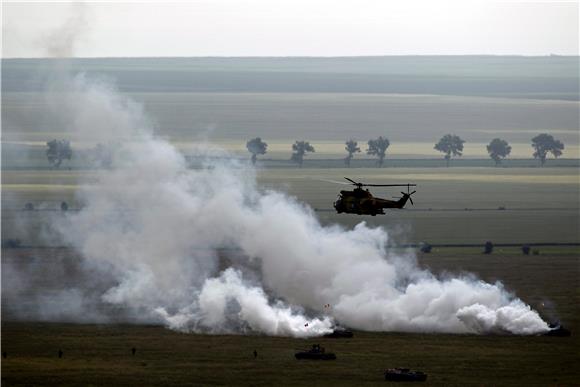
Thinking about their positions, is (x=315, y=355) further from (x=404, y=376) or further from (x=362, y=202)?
(x=362, y=202)

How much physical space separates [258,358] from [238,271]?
25.0 meters

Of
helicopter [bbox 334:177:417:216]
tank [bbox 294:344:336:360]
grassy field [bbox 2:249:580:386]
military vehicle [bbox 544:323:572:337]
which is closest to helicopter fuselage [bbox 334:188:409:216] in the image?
helicopter [bbox 334:177:417:216]

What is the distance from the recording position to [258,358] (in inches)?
4360

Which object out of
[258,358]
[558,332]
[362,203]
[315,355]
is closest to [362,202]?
[362,203]

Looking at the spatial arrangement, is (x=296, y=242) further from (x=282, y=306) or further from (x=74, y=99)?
(x=74, y=99)

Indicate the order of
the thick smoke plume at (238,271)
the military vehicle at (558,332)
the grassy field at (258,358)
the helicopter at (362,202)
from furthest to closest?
the thick smoke plume at (238,271) < the military vehicle at (558,332) < the helicopter at (362,202) < the grassy field at (258,358)

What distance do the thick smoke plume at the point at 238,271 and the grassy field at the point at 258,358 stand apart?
3.23m

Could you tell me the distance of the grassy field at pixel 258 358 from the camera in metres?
104

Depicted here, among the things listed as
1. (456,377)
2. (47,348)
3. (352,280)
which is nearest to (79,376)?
(47,348)

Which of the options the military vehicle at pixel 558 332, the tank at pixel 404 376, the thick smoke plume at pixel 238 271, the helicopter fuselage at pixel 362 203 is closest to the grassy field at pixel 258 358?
the tank at pixel 404 376

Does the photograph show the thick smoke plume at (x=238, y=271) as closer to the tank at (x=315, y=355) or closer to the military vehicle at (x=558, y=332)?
the military vehicle at (x=558, y=332)

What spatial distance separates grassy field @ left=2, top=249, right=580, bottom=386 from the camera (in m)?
104

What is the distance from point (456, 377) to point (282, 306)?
83.9 ft

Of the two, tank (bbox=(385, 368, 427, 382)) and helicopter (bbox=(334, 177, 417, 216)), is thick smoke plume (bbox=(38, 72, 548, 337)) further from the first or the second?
tank (bbox=(385, 368, 427, 382))
